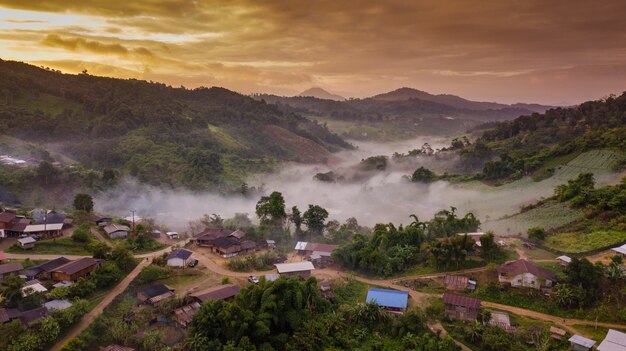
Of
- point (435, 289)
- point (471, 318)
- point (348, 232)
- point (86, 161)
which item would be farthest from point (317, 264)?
point (86, 161)

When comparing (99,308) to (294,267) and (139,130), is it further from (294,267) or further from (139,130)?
(139,130)

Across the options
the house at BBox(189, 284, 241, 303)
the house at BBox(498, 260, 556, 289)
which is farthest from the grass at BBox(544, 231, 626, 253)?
the house at BBox(189, 284, 241, 303)

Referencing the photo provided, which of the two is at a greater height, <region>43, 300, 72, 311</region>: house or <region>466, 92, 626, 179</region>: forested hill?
<region>466, 92, 626, 179</region>: forested hill

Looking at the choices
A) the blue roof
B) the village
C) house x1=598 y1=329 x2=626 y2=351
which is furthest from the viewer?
the blue roof

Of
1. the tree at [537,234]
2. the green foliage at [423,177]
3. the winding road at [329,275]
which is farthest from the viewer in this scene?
the green foliage at [423,177]

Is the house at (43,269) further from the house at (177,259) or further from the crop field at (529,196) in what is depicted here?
the crop field at (529,196)

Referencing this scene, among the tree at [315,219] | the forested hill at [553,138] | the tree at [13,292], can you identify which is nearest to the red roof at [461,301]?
the tree at [315,219]

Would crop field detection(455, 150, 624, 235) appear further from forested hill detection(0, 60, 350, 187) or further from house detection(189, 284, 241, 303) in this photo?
forested hill detection(0, 60, 350, 187)
